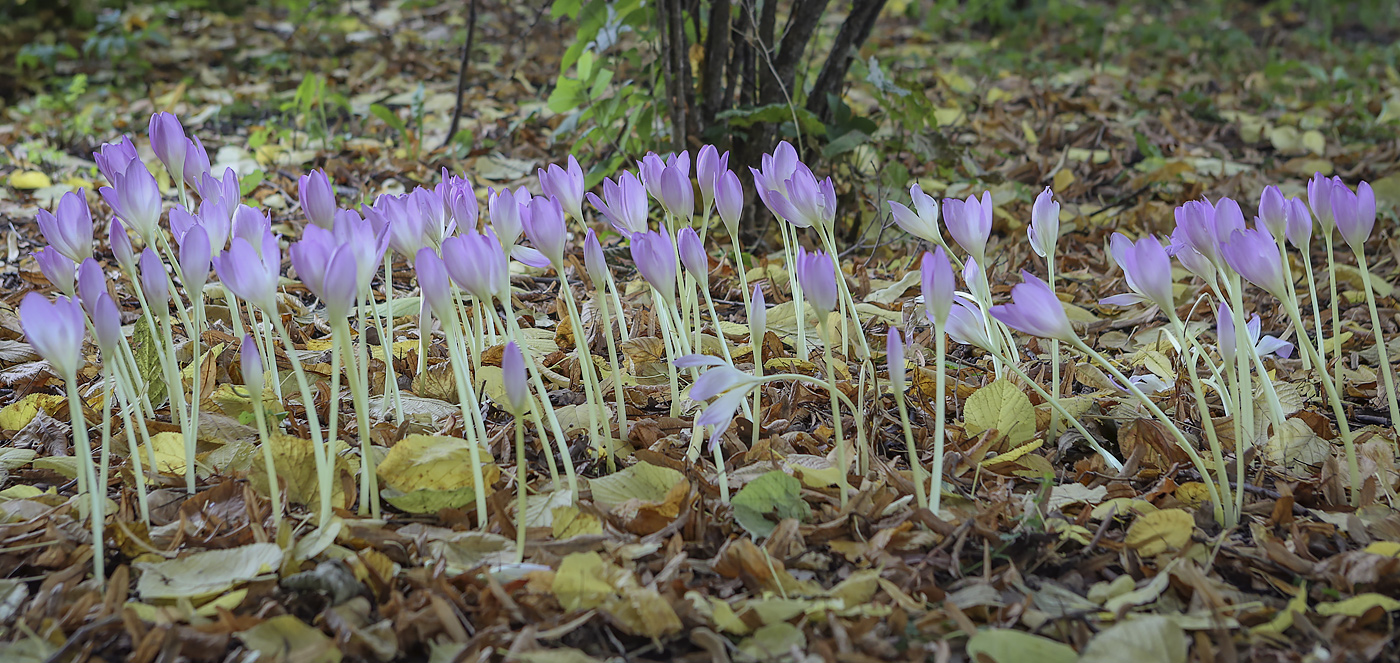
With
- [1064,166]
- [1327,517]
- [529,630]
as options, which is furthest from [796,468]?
[1064,166]

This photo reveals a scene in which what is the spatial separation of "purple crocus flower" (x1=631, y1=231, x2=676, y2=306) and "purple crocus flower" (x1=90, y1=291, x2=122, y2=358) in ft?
2.18

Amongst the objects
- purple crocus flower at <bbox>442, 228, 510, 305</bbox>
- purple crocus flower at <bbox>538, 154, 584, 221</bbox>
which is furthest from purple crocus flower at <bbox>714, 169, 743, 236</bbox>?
purple crocus flower at <bbox>442, 228, 510, 305</bbox>

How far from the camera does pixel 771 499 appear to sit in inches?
52.9

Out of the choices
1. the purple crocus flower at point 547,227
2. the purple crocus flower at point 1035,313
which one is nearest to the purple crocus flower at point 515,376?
the purple crocus flower at point 547,227

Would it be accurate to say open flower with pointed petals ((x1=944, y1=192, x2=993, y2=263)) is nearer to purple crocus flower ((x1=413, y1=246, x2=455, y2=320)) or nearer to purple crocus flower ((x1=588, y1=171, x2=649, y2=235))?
purple crocus flower ((x1=588, y1=171, x2=649, y2=235))

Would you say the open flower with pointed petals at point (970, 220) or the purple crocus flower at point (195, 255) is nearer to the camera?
the purple crocus flower at point (195, 255)

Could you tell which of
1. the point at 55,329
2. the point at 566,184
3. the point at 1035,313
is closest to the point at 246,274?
the point at 55,329

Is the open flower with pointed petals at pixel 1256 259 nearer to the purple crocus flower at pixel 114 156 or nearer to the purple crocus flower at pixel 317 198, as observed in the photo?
the purple crocus flower at pixel 317 198

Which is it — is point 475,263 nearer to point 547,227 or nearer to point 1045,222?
point 547,227

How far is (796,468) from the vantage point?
1426 mm

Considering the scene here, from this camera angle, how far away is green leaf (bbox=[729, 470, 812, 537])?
1335 millimetres

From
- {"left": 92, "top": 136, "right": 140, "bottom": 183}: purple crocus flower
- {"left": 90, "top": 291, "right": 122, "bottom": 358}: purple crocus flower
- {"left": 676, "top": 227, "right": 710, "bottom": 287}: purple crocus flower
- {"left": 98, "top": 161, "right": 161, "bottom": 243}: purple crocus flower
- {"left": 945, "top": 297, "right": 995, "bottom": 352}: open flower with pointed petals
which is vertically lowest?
{"left": 945, "top": 297, "right": 995, "bottom": 352}: open flower with pointed petals

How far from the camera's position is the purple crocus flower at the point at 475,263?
1251mm

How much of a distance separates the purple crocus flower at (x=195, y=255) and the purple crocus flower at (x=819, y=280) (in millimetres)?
833
